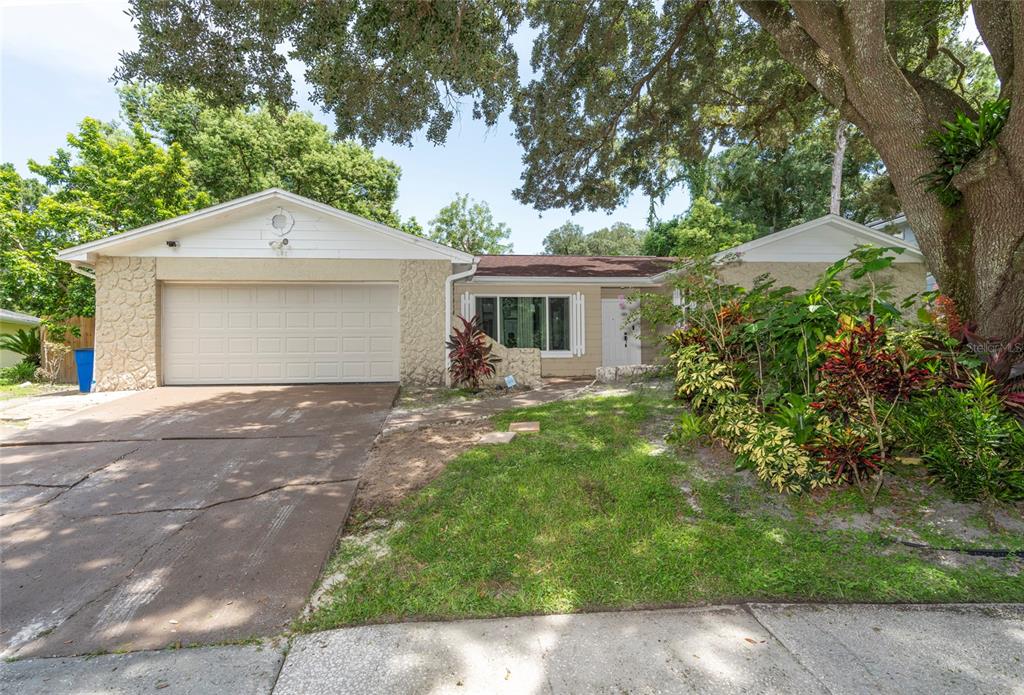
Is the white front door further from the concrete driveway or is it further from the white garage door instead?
the concrete driveway

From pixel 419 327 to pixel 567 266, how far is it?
4.94 m

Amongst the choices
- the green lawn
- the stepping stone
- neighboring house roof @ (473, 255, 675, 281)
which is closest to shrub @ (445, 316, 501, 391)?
neighboring house roof @ (473, 255, 675, 281)

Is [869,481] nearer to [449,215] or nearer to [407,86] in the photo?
[407,86]

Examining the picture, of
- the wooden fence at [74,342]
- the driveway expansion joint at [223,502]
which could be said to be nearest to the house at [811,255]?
the driveway expansion joint at [223,502]

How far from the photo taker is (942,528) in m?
3.39

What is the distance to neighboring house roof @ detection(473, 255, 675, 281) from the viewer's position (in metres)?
11.7

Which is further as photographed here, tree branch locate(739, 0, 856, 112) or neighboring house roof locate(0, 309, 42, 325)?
neighboring house roof locate(0, 309, 42, 325)

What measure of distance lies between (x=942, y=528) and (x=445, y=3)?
7605 millimetres

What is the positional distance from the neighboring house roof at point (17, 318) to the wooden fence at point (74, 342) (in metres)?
3.62

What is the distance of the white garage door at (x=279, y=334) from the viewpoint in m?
10.0

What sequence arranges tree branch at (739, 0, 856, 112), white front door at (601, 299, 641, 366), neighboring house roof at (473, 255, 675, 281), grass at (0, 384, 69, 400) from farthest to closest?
white front door at (601, 299, 641, 366), neighboring house roof at (473, 255, 675, 281), grass at (0, 384, 69, 400), tree branch at (739, 0, 856, 112)

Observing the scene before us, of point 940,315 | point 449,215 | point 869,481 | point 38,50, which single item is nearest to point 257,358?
point 38,50

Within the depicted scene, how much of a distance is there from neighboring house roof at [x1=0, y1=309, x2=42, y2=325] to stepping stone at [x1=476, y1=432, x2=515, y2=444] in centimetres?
1700

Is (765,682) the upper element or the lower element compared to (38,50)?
lower
